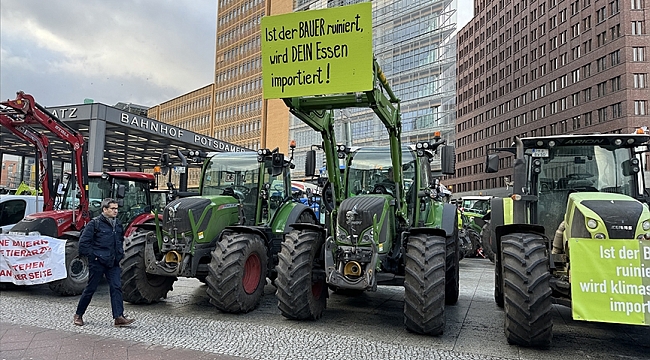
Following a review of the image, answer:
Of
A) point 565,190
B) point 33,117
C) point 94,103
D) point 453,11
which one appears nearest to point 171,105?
point 453,11

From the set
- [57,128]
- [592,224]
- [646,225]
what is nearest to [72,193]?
[57,128]

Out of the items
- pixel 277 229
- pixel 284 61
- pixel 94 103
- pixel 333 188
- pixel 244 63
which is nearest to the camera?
pixel 284 61

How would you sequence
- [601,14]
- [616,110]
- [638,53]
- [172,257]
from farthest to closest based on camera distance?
[601,14] < [616,110] < [638,53] < [172,257]

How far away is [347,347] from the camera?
5453 millimetres

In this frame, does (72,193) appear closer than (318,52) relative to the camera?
No

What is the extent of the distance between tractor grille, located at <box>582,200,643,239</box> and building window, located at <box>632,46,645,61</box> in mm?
50606

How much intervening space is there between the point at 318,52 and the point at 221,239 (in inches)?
127

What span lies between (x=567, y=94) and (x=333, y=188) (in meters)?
55.6

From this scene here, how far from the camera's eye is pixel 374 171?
7.54 meters

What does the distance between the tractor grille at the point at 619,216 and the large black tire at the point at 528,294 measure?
2.21 feet

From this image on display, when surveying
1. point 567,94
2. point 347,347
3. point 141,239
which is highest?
point 567,94

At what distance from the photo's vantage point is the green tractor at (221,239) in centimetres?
680

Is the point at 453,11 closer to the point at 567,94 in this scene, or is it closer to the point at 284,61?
the point at 567,94

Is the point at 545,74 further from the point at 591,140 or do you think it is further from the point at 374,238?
the point at 374,238
